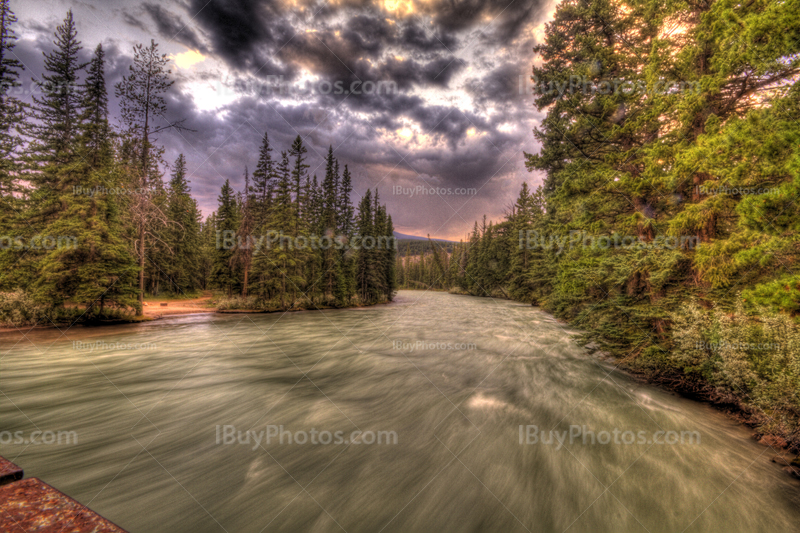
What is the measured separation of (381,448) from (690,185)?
11342mm

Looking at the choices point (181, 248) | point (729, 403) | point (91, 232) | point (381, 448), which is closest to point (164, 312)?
point (91, 232)

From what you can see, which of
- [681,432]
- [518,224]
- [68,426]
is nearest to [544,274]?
[518,224]

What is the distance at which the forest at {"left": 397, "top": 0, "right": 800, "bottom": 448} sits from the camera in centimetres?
539

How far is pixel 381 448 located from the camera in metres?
5.84

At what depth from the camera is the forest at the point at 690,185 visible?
5.39 m

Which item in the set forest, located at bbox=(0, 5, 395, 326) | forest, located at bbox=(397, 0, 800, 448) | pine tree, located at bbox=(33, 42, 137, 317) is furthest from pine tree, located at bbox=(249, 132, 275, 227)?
forest, located at bbox=(397, 0, 800, 448)

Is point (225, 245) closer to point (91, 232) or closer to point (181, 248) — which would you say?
point (181, 248)

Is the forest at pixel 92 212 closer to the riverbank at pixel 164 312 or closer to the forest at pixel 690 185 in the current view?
the riverbank at pixel 164 312

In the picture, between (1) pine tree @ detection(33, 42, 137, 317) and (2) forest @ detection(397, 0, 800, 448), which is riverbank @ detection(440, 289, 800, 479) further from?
(1) pine tree @ detection(33, 42, 137, 317)

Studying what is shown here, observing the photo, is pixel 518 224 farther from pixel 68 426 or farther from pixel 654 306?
pixel 68 426

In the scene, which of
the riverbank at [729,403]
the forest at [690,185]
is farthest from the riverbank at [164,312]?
the riverbank at [729,403]

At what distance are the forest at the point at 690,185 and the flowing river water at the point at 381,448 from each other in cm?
160

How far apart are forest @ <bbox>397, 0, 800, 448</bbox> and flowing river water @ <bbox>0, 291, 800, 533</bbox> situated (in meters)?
1.60

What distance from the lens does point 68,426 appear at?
6234mm
